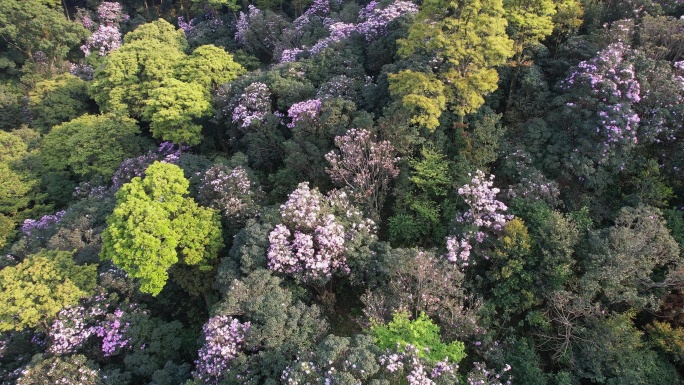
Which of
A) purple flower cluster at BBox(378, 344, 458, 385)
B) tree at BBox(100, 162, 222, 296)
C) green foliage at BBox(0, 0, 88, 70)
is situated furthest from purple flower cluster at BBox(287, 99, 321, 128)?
green foliage at BBox(0, 0, 88, 70)

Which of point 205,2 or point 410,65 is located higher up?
point 205,2

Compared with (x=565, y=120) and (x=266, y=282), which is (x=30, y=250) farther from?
(x=565, y=120)

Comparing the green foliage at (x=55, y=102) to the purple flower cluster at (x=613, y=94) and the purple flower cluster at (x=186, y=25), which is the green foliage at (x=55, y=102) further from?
the purple flower cluster at (x=613, y=94)

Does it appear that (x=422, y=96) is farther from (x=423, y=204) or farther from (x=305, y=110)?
(x=305, y=110)

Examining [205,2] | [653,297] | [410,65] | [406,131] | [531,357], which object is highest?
[205,2]

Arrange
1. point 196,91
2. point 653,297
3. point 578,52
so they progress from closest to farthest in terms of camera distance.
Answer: point 653,297, point 578,52, point 196,91

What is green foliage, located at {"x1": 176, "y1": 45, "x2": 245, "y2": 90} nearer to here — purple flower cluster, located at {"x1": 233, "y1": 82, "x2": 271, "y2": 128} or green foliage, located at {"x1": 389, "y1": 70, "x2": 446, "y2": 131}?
purple flower cluster, located at {"x1": 233, "y1": 82, "x2": 271, "y2": 128}

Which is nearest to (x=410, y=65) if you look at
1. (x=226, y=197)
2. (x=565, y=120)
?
(x=565, y=120)
